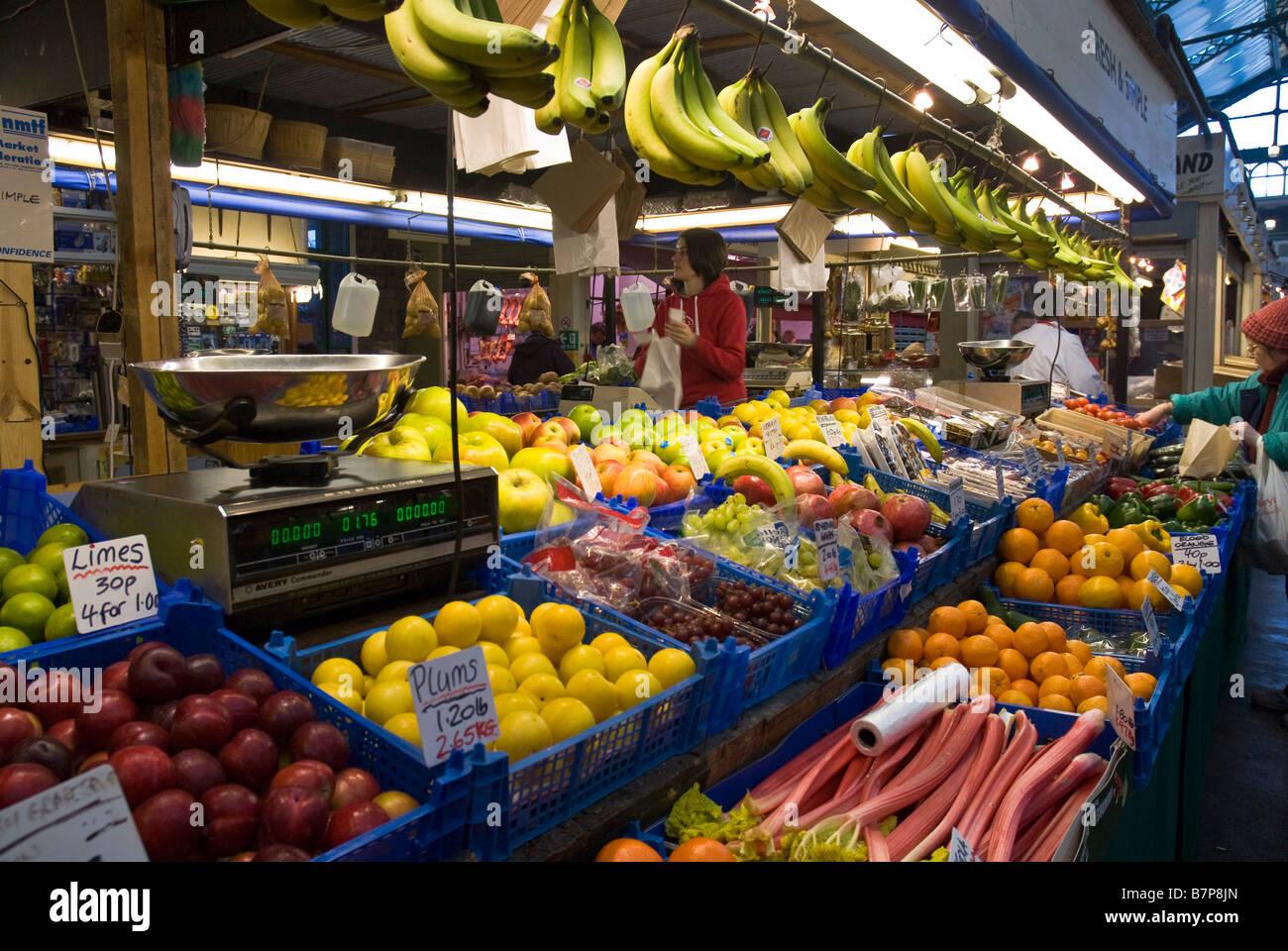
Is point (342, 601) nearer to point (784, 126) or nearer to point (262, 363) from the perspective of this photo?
point (262, 363)

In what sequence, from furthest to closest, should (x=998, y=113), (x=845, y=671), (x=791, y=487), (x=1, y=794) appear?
(x=998, y=113) < (x=791, y=487) < (x=845, y=671) < (x=1, y=794)

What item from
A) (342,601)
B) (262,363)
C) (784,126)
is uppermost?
(784,126)

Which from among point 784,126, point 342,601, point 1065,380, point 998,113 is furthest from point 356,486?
point 1065,380

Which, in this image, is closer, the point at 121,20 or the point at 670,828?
the point at 670,828

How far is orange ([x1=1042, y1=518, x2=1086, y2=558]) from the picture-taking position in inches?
139

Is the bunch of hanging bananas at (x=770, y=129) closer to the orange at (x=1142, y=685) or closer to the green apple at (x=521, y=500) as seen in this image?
the green apple at (x=521, y=500)

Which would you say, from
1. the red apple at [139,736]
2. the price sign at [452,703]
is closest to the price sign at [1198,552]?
the price sign at [452,703]

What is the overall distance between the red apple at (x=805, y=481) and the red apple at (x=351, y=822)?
2.08 m

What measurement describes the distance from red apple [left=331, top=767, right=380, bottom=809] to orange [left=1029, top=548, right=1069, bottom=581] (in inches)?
113

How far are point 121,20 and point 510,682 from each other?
2.25 meters

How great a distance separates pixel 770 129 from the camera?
3031 millimetres

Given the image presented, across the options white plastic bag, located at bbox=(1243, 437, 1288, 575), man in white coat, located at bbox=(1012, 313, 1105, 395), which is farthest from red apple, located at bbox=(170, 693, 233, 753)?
man in white coat, located at bbox=(1012, 313, 1105, 395)

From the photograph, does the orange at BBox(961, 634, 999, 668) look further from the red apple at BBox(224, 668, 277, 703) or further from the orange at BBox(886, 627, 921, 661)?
the red apple at BBox(224, 668, 277, 703)
